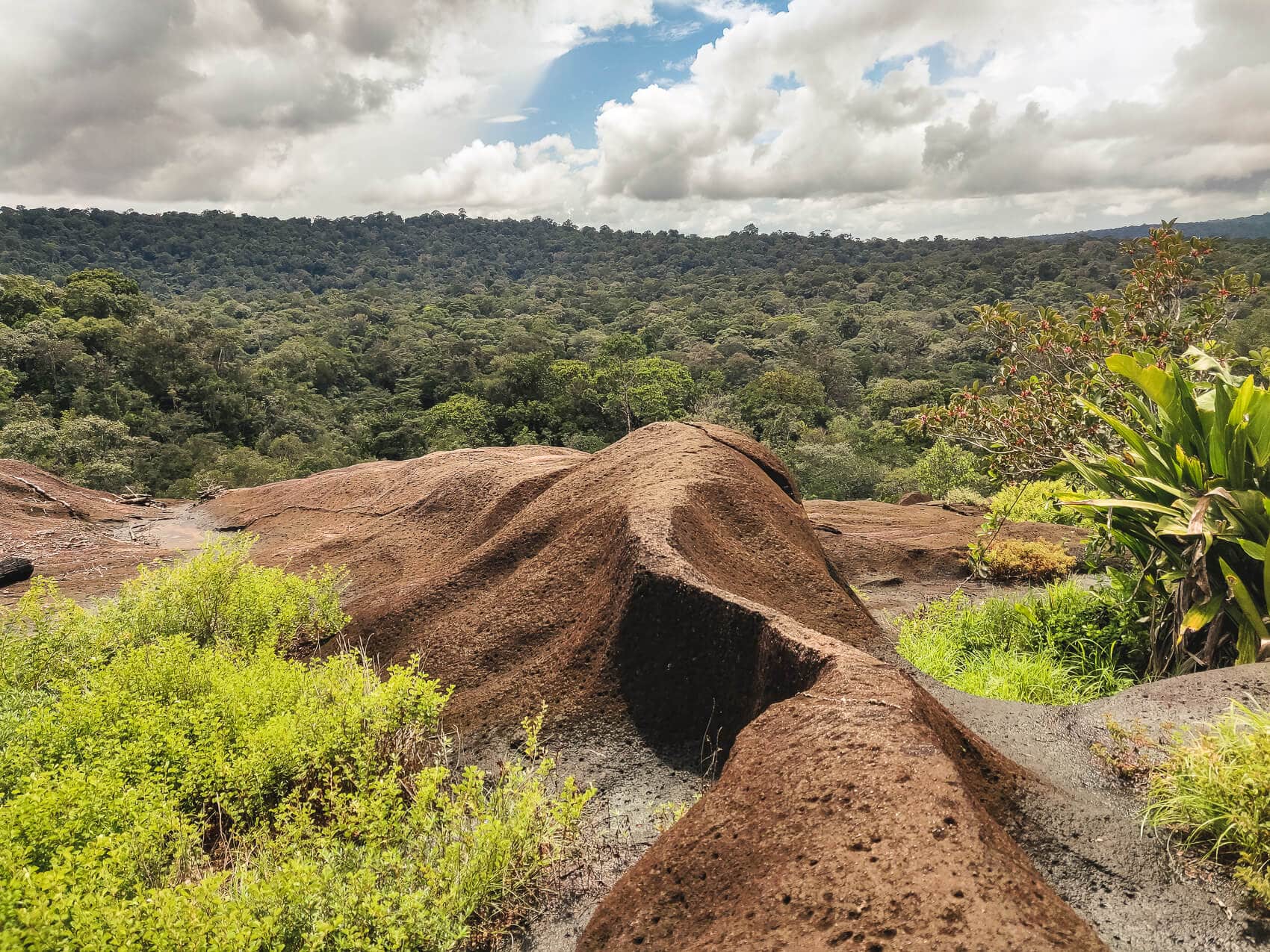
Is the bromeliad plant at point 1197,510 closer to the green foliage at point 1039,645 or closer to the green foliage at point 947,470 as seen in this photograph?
the green foliage at point 1039,645

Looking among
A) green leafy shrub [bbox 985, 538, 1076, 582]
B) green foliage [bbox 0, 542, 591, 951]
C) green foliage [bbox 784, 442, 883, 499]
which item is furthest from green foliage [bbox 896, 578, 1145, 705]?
green foliage [bbox 784, 442, 883, 499]

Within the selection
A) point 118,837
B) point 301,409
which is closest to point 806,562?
point 118,837

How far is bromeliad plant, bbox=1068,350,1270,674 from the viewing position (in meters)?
3.87

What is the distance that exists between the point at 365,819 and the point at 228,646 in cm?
279

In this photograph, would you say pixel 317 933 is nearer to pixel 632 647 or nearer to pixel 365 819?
pixel 365 819

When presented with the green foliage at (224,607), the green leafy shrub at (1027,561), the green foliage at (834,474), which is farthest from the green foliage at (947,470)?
the green foliage at (224,607)

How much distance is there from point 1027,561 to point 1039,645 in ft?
7.87

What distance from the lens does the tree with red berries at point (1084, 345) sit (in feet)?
22.6

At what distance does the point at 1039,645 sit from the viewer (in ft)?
18.0

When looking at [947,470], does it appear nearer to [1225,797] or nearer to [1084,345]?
[1084,345]

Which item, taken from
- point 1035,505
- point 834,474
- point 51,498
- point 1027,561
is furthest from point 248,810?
point 834,474

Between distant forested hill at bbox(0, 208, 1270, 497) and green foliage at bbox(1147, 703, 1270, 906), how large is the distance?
600cm

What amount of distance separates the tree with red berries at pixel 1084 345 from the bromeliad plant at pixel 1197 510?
2038mm

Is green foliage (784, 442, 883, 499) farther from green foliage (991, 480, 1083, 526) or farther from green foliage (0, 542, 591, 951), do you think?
green foliage (0, 542, 591, 951)
